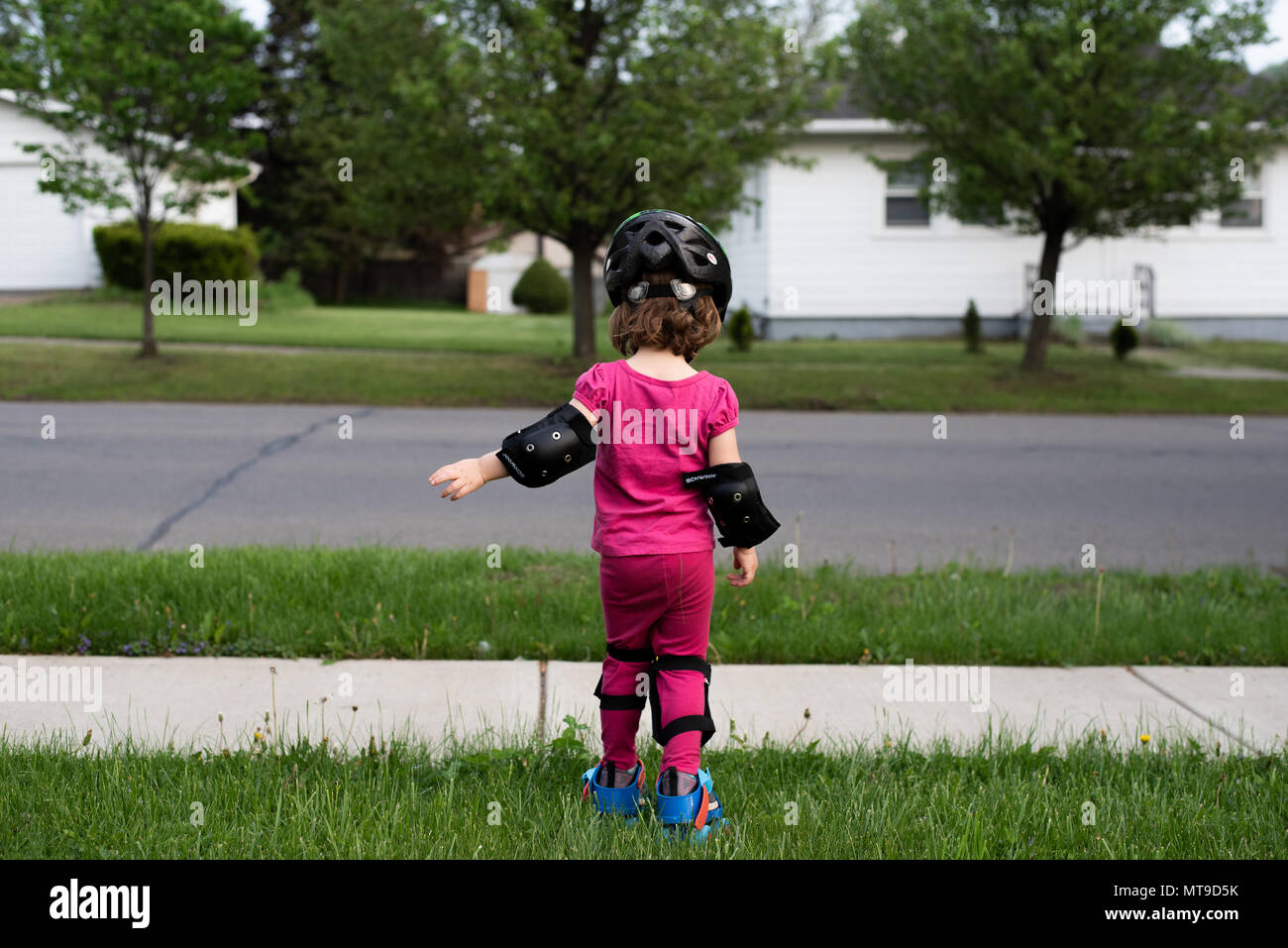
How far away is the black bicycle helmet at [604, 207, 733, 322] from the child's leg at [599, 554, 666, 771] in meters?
0.72

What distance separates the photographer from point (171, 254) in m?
26.3

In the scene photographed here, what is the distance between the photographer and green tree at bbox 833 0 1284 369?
14523mm

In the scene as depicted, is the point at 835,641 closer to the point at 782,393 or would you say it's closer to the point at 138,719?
the point at 138,719

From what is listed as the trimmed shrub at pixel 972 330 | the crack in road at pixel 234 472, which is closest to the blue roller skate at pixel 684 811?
the crack in road at pixel 234 472

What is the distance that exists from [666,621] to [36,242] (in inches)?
1067

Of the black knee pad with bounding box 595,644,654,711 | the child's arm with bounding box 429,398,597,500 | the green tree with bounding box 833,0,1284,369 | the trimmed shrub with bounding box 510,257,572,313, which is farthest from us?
the trimmed shrub with bounding box 510,257,572,313

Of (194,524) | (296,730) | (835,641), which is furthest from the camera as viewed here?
(194,524)

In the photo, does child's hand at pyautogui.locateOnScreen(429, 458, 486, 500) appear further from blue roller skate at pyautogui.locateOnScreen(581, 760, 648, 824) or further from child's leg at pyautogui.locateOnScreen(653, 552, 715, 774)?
blue roller skate at pyautogui.locateOnScreen(581, 760, 648, 824)

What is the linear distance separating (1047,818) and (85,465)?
8.52 m

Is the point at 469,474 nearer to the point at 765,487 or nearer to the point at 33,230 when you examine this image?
the point at 765,487

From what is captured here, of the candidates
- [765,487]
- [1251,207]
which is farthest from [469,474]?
[1251,207]

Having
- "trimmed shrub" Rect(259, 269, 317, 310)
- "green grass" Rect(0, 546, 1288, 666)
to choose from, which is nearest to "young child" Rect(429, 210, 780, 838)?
"green grass" Rect(0, 546, 1288, 666)
